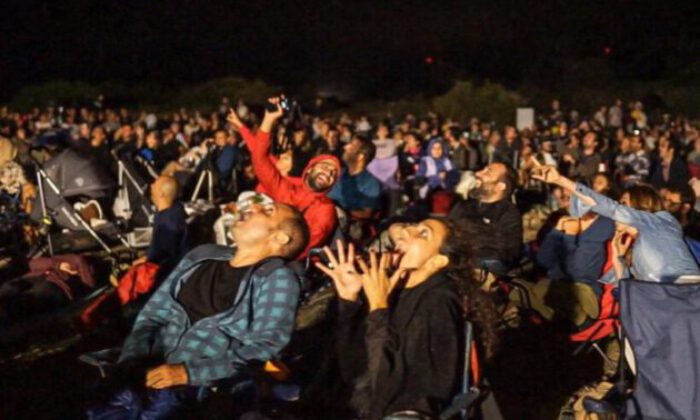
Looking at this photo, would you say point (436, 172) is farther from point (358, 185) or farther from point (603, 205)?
point (603, 205)

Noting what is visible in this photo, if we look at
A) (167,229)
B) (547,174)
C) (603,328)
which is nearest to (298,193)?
(167,229)

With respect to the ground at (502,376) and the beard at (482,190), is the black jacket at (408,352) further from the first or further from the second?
the beard at (482,190)

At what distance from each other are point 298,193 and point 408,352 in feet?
10.4

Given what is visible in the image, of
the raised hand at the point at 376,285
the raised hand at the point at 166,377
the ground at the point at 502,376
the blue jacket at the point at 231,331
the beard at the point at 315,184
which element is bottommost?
the ground at the point at 502,376

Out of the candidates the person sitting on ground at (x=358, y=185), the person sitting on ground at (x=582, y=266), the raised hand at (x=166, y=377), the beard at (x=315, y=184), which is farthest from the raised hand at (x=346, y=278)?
the person sitting on ground at (x=358, y=185)

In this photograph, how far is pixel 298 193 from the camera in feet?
20.1

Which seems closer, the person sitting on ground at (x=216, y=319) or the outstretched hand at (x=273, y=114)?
the person sitting on ground at (x=216, y=319)

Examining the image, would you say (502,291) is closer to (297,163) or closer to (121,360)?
(297,163)

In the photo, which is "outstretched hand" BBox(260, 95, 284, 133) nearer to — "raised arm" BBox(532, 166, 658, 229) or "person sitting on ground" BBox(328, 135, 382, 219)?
"raised arm" BBox(532, 166, 658, 229)

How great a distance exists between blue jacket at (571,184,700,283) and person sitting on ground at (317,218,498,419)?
1452 millimetres

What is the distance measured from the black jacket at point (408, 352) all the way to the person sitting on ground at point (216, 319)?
0.44m

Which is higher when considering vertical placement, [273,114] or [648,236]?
[273,114]

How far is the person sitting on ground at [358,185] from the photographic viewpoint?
7.90 metres

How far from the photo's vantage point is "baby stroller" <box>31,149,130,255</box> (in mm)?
8039
